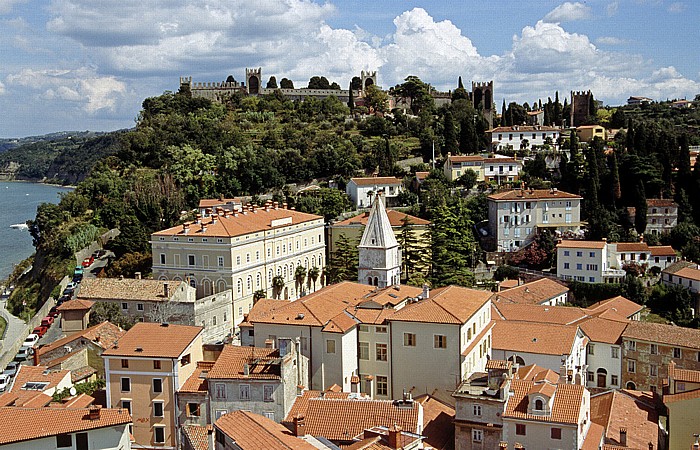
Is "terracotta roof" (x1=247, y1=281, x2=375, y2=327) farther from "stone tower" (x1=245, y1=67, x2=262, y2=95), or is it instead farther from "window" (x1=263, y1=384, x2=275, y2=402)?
"stone tower" (x1=245, y1=67, x2=262, y2=95)

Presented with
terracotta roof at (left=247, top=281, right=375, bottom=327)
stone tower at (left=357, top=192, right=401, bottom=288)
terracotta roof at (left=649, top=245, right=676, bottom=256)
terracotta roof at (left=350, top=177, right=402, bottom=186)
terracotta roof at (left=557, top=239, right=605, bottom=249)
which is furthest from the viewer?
terracotta roof at (left=350, top=177, right=402, bottom=186)

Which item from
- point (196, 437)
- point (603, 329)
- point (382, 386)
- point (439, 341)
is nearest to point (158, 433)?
point (196, 437)

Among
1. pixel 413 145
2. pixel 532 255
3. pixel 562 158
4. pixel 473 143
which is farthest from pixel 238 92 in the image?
pixel 532 255

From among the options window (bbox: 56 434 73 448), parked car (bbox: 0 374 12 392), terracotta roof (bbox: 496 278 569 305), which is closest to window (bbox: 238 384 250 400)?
window (bbox: 56 434 73 448)

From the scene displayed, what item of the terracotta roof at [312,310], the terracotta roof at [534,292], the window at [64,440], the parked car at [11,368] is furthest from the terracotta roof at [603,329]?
the parked car at [11,368]

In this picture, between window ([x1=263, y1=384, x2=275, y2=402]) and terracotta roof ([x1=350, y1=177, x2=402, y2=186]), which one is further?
terracotta roof ([x1=350, y1=177, x2=402, y2=186])

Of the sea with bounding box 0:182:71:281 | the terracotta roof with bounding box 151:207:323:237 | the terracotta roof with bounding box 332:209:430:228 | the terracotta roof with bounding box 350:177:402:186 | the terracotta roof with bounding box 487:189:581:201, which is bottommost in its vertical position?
the sea with bounding box 0:182:71:281
